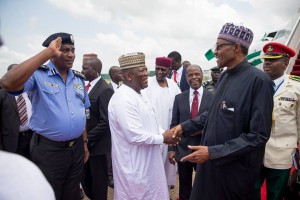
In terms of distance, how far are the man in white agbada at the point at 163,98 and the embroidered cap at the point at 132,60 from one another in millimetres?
1530

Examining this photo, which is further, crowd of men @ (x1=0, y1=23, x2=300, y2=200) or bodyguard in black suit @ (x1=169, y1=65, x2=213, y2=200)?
bodyguard in black suit @ (x1=169, y1=65, x2=213, y2=200)

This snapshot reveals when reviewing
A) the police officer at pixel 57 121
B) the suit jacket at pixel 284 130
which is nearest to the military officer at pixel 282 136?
the suit jacket at pixel 284 130

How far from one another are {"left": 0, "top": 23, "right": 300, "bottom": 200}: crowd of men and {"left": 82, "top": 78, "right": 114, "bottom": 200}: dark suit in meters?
0.01

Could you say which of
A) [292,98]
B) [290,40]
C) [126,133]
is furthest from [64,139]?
[290,40]

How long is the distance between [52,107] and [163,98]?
2.24m

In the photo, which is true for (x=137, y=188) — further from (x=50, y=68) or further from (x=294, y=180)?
(x=294, y=180)

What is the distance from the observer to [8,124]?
349 centimetres

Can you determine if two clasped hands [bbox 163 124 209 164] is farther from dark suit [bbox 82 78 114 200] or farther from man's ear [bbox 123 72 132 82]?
dark suit [bbox 82 78 114 200]

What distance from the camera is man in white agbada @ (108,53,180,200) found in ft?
8.41

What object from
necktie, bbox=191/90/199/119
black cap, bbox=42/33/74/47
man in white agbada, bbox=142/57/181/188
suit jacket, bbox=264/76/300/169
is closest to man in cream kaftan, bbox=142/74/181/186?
man in white agbada, bbox=142/57/181/188

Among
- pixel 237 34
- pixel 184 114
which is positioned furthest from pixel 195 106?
pixel 237 34

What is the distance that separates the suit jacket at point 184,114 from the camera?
3.51 metres

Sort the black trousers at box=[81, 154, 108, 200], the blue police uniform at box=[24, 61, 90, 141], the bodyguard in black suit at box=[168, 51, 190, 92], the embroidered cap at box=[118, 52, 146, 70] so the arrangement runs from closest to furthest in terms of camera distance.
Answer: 1. the blue police uniform at box=[24, 61, 90, 141]
2. the embroidered cap at box=[118, 52, 146, 70]
3. the black trousers at box=[81, 154, 108, 200]
4. the bodyguard in black suit at box=[168, 51, 190, 92]

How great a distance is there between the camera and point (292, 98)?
9.55ft
